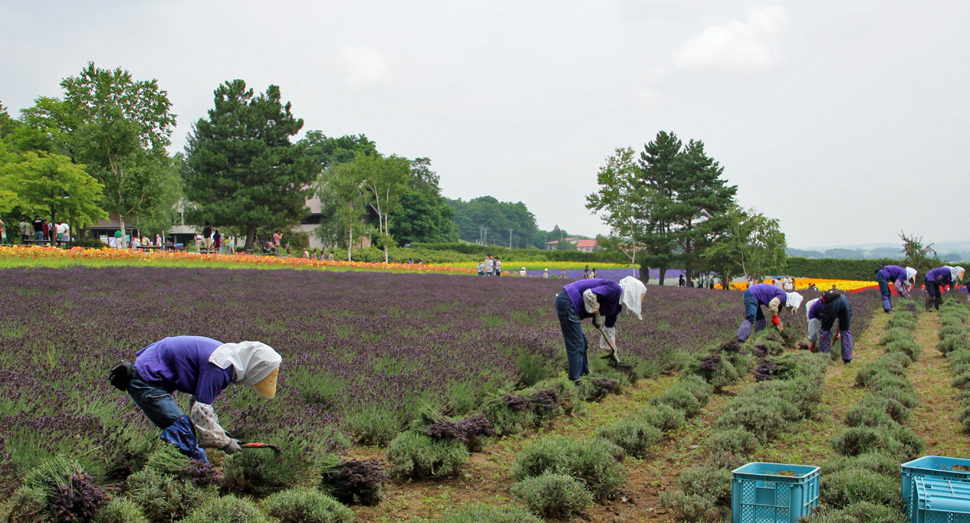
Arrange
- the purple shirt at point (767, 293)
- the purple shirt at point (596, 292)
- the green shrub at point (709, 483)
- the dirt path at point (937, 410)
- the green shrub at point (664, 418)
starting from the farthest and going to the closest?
1. the purple shirt at point (767, 293)
2. the purple shirt at point (596, 292)
3. the green shrub at point (664, 418)
4. the dirt path at point (937, 410)
5. the green shrub at point (709, 483)

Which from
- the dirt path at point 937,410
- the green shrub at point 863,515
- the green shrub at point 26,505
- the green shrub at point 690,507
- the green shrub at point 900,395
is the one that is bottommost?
the dirt path at point 937,410

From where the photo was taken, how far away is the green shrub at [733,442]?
4852mm

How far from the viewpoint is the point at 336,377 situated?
555cm

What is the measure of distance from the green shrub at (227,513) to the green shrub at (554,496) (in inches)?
59.6

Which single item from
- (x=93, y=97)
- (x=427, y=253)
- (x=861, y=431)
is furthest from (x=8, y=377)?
(x=427, y=253)

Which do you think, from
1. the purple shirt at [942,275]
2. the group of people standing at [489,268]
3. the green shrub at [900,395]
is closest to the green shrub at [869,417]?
the green shrub at [900,395]

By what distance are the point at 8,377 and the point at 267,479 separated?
193 cm

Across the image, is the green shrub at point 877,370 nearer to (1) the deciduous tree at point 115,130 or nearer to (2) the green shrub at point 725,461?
(2) the green shrub at point 725,461

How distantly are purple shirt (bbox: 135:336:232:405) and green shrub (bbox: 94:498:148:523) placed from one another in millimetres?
641

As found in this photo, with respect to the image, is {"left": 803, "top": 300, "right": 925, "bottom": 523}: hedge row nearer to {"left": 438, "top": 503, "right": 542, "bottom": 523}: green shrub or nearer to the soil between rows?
the soil between rows

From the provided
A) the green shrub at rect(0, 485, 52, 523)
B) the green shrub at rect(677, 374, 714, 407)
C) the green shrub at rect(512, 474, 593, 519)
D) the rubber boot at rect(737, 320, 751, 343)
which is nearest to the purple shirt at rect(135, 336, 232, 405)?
the green shrub at rect(0, 485, 52, 523)

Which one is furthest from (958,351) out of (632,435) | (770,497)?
(770,497)

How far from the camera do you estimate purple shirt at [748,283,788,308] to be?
10.4m

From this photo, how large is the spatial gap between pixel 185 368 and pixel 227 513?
905mm
